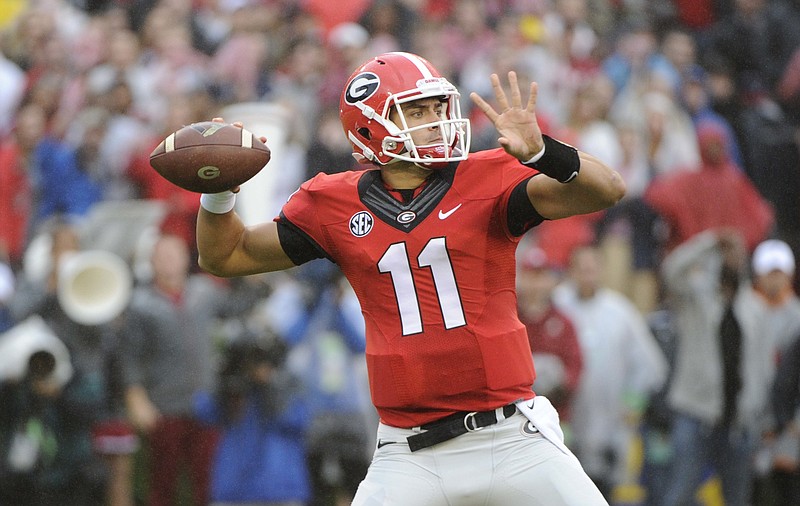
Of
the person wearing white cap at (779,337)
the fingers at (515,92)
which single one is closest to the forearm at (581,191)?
the fingers at (515,92)

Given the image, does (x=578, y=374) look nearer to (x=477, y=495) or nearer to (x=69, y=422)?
(x=69, y=422)

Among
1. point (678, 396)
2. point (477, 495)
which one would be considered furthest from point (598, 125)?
point (477, 495)

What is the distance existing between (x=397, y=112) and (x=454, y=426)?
0.96 meters

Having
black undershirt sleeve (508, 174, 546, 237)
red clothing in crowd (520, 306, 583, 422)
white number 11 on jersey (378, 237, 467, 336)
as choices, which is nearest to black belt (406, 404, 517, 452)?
white number 11 on jersey (378, 237, 467, 336)

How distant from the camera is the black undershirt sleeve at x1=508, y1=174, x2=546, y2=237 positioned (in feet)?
12.7

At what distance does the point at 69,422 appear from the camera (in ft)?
26.5

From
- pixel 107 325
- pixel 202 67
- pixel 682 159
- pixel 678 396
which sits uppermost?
pixel 202 67

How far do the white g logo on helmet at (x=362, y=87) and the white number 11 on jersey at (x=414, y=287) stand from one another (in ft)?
1.68

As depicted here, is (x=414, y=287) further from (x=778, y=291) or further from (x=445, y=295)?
(x=778, y=291)

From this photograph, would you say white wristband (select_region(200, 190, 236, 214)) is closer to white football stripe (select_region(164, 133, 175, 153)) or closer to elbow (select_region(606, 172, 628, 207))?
white football stripe (select_region(164, 133, 175, 153))

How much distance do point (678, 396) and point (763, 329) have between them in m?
0.77

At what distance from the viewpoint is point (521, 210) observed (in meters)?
3.89

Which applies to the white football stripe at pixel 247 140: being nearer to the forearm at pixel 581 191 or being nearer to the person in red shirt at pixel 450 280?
the person in red shirt at pixel 450 280

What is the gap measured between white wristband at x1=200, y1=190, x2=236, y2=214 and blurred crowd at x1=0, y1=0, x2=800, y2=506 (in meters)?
3.80
